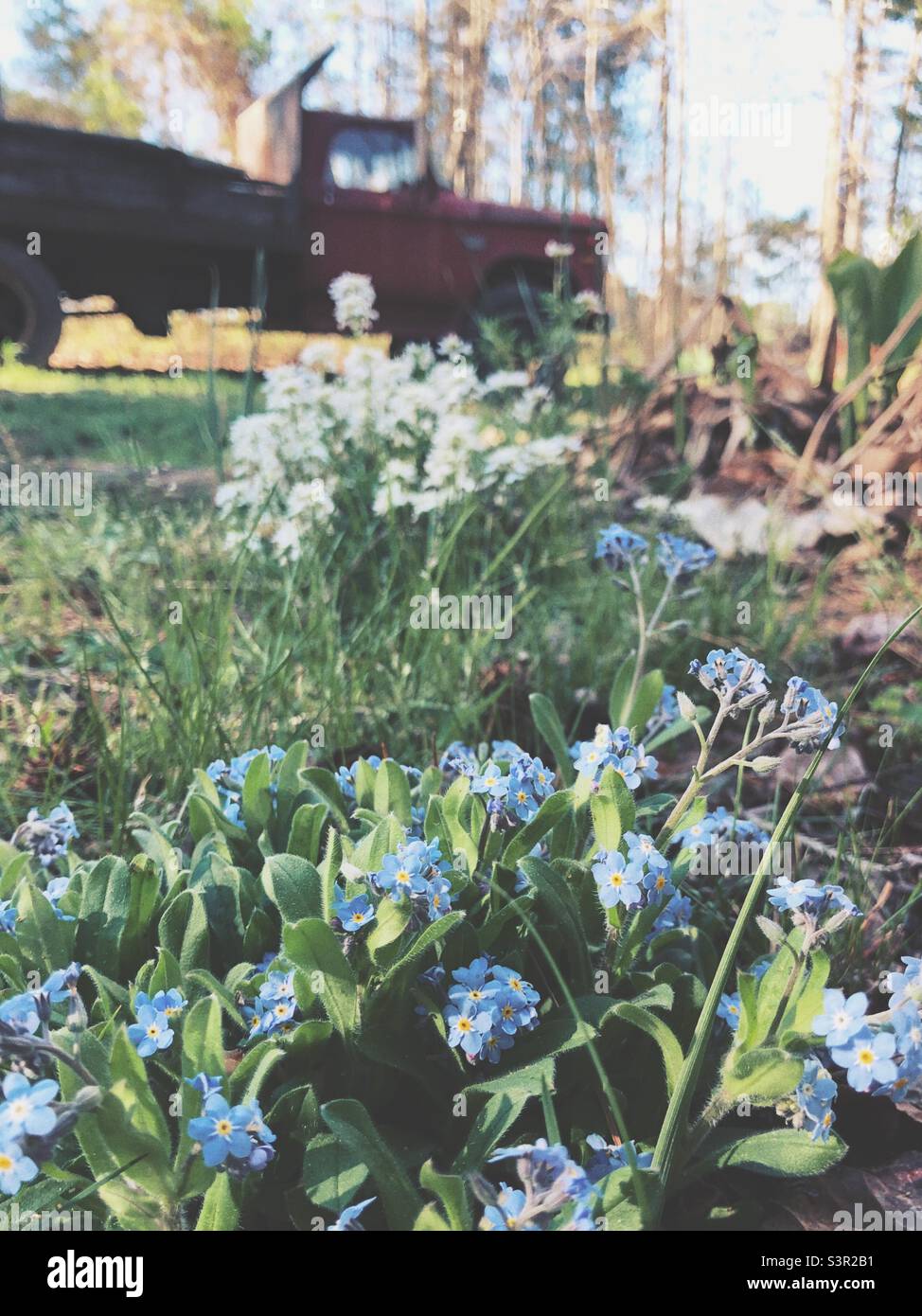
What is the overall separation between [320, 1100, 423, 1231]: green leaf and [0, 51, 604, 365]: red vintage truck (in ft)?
22.7

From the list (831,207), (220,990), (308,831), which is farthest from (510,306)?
(220,990)

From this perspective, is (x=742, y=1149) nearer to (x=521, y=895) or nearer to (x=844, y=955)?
Result: (x=521, y=895)

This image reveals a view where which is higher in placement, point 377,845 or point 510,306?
point 510,306

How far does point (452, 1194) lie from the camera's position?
834 millimetres

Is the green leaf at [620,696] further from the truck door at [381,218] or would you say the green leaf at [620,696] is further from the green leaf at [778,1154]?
the truck door at [381,218]

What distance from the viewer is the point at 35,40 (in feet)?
65.6

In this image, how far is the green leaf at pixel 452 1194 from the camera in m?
0.83

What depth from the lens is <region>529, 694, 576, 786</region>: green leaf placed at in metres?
1.46

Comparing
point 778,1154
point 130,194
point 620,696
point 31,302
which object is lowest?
point 778,1154

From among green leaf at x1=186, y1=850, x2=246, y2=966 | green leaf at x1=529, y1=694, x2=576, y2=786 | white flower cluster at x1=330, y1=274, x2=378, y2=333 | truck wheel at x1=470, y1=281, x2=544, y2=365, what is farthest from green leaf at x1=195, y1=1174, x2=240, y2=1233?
truck wheel at x1=470, y1=281, x2=544, y2=365

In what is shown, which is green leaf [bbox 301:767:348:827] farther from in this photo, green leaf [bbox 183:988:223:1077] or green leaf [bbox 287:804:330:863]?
green leaf [bbox 183:988:223:1077]

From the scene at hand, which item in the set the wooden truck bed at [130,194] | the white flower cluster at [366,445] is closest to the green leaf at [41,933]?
the white flower cluster at [366,445]

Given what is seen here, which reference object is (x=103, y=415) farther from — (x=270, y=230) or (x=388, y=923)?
(x=388, y=923)

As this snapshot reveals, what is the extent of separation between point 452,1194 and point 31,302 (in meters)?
7.50
